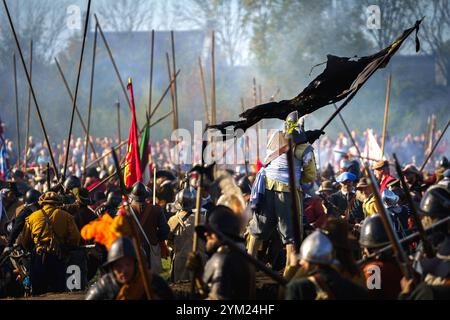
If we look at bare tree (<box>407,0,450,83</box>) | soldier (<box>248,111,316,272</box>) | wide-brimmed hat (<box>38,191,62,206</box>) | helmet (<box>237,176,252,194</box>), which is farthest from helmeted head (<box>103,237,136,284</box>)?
bare tree (<box>407,0,450,83</box>)

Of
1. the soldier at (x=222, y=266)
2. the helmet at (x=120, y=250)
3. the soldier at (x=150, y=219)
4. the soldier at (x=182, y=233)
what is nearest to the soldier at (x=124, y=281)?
the helmet at (x=120, y=250)

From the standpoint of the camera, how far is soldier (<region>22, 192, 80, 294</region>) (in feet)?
33.6

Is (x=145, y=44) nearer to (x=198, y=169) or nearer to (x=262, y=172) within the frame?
(x=262, y=172)

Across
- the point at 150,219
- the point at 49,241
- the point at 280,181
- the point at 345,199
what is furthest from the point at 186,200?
the point at 345,199

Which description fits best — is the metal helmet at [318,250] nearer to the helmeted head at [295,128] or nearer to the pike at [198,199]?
the pike at [198,199]

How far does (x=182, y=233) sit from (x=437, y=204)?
4788mm

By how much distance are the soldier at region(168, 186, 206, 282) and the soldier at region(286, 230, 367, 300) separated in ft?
16.5

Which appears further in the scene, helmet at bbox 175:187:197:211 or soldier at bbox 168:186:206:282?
helmet at bbox 175:187:197:211

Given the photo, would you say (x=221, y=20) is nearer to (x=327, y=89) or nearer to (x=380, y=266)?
(x=327, y=89)

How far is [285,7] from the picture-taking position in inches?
1626

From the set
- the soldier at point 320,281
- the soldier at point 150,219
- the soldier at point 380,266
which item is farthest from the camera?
the soldier at point 150,219

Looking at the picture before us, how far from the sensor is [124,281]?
617 cm

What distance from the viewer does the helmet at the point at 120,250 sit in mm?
6062

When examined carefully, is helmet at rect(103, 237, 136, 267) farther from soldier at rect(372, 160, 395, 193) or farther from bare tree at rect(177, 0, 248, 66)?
bare tree at rect(177, 0, 248, 66)
